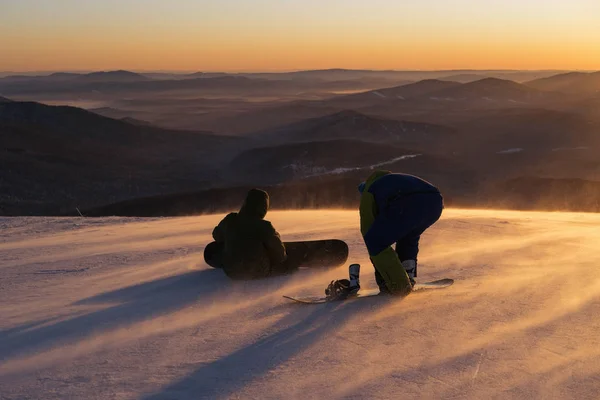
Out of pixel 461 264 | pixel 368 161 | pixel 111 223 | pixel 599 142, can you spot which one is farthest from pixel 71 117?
pixel 461 264

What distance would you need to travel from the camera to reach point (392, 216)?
5.62 m

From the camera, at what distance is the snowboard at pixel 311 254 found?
7.07 metres

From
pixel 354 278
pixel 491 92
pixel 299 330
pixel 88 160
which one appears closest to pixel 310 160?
pixel 88 160

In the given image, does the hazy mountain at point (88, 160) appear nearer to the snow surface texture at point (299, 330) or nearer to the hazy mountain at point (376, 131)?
the hazy mountain at point (376, 131)

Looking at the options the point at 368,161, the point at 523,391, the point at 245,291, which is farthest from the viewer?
the point at 368,161

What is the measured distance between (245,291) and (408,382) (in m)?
2.60

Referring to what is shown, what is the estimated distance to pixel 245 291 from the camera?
6.36 m

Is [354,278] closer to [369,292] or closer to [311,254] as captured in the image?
[369,292]

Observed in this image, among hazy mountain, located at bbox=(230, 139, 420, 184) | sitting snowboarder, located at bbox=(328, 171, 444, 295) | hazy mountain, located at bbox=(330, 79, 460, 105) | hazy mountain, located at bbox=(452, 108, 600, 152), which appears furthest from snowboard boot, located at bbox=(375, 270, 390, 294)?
hazy mountain, located at bbox=(330, 79, 460, 105)

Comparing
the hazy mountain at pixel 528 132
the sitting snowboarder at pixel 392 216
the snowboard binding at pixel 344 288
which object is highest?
the hazy mountain at pixel 528 132

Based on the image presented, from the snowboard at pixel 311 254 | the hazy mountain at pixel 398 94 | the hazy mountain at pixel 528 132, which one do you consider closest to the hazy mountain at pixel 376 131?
the hazy mountain at pixel 528 132

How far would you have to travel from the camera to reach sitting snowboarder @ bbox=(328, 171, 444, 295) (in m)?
5.62

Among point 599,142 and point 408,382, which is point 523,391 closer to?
point 408,382

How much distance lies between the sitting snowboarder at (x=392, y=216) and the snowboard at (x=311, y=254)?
123cm
